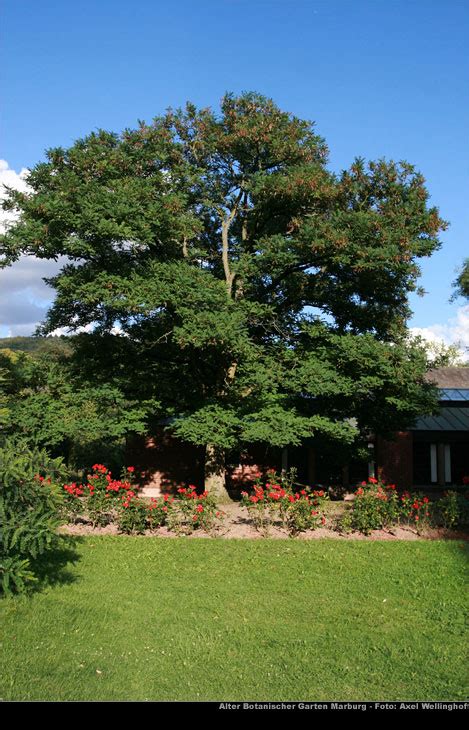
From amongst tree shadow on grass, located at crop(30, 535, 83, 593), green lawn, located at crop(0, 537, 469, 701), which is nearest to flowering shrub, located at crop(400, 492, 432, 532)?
green lawn, located at crop(0, 537, 469, 701)

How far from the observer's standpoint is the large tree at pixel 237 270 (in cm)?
1362

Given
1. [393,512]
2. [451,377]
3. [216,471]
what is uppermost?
[451,377]

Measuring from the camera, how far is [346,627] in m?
6.75

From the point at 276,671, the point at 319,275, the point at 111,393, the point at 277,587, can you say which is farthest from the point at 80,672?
the point at 319,275

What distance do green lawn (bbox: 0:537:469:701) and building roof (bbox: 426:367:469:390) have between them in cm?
1716

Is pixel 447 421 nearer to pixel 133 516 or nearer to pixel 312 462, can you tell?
pixel 312 462

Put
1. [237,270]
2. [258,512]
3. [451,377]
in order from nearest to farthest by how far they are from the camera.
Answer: [258,512], [237,270], [451,377]

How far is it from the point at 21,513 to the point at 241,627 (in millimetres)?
2928

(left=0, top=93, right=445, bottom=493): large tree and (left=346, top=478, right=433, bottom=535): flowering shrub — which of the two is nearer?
(left=346, top=478, right=433, bottom=535): flowering shrub

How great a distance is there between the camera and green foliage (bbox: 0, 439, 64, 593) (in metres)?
6.12

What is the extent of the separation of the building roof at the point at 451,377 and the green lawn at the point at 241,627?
676 inches

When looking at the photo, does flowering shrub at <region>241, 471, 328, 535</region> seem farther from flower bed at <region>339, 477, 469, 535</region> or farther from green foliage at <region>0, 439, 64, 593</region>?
green foliage at <region>0, 439, 64, 593</region>

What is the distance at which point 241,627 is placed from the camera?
6.72m

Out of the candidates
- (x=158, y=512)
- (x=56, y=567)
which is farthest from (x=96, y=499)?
(x=56, y=567)
